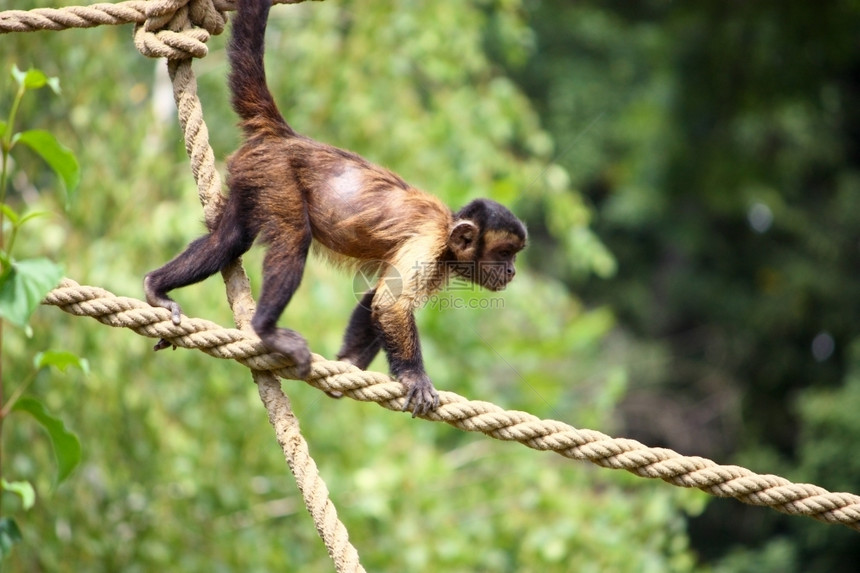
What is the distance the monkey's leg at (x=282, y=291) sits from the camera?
3422mm

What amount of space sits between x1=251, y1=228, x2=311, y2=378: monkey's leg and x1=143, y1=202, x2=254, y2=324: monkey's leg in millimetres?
161

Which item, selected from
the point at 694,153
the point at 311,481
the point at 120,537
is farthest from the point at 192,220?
the point at 694,153

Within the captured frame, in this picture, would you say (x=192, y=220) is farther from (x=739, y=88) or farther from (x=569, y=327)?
(x=739, y=88)

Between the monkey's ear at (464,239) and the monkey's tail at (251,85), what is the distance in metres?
0.88

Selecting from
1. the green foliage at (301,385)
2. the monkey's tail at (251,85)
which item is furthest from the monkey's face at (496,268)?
the green foliage at (301,385)

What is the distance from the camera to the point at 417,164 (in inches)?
279

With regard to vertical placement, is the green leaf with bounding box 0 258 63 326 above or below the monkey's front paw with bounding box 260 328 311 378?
above

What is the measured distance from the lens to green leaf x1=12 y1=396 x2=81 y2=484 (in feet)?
9.09

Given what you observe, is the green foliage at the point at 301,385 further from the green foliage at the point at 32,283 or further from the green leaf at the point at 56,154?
the green leaf at the point at 56,154

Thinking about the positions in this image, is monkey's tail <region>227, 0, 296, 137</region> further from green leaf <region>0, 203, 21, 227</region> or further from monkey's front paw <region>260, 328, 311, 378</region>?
green leaf <region>0, 203, 21, 227</region>

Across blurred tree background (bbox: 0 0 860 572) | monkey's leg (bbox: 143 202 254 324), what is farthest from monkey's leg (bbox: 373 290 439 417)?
blurred tree background (bbox: 0 0 860 572)

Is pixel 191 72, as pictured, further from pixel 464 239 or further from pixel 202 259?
pixel 464 239

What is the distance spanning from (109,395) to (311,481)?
2502 mm

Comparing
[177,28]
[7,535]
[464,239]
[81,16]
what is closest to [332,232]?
[464,239]
